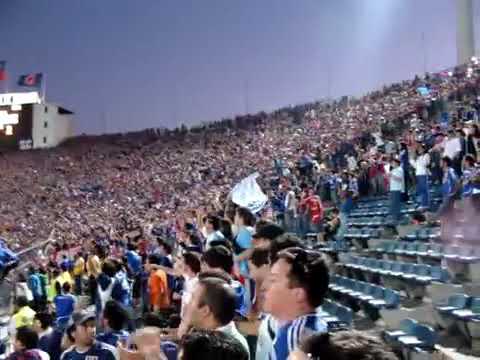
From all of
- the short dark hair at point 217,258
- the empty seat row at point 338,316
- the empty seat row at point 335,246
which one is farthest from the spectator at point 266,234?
the empty seat row at point 335,246

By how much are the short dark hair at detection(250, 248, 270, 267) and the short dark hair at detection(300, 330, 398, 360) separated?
2.37 metres

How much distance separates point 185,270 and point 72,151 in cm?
4302

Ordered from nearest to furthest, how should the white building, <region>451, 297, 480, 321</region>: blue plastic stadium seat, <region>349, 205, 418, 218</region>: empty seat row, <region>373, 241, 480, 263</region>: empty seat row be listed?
<region>451, 297, 480, 321</region>: blue plastic stadium seat
<region>373, 241, 480, 263</region>: empty seat row
<region>349, 205, 418, 218</region>: empty seat row
the white building

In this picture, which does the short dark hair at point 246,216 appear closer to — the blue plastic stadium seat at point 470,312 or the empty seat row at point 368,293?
the empty seat row at point 368,293

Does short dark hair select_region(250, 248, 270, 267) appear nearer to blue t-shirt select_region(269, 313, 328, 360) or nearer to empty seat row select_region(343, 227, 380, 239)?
blue t-shirt select_region(269, 313, 328, 360)

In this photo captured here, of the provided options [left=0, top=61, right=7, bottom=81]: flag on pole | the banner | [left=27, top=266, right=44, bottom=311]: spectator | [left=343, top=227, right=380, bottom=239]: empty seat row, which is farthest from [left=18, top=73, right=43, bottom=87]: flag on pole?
the banner

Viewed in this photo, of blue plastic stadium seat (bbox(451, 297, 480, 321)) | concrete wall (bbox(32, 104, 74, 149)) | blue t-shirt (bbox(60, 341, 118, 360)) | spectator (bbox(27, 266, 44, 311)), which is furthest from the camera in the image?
concrete wall (bbox(32, 104, 74, 149))

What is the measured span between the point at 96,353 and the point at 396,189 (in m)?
7.85

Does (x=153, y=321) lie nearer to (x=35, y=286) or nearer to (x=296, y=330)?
(x=296, y=330)

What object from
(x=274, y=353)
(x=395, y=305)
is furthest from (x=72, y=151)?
(x=274, y=353)

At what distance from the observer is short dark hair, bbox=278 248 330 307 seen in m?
2.79

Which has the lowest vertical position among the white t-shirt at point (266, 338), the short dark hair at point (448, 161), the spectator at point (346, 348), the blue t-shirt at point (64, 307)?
the blue t-shirt at point (64, 307)

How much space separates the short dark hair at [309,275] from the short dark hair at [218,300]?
13.7 inches

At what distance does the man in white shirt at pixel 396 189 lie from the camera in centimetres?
1137
